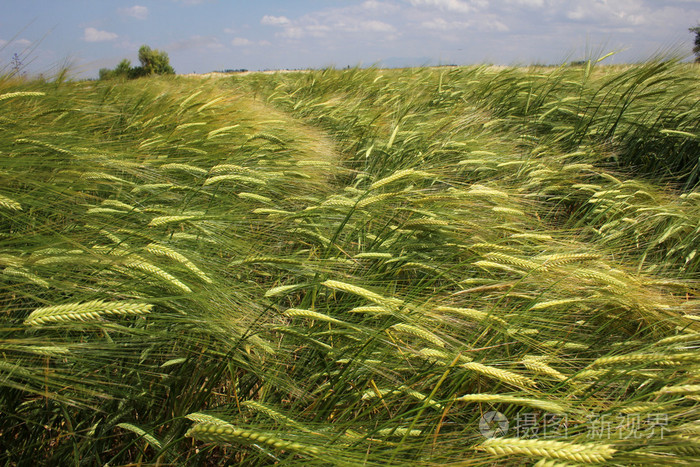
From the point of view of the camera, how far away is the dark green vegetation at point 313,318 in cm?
87

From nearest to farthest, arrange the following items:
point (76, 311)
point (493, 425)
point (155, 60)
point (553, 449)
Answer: point (553, 449), point (76, 311), point (493, 425), point (155, 60)

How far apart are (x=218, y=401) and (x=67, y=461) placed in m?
0.42

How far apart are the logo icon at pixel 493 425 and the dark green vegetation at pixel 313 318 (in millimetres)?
43

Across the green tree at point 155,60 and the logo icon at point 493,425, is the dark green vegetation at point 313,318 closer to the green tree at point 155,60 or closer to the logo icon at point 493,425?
the logo icon at point 493,425

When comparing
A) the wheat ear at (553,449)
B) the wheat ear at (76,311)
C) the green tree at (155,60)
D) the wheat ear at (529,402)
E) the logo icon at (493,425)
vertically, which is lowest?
the logo icon at (493,425)

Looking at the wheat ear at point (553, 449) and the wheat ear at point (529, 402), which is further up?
the wheat ear at point (553, 449)

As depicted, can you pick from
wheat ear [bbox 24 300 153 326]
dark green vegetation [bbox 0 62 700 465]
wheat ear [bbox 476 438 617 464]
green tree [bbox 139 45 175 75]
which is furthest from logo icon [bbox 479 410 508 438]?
green tree [bbox 139 45 175 75]

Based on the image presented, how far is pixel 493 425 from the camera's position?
3.39 ft

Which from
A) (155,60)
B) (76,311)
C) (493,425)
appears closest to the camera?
(76,311)

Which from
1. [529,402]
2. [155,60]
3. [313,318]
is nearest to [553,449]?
[529,402]

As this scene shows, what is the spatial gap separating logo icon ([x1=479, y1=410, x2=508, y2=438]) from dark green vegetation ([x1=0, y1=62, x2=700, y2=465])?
43 millimetres

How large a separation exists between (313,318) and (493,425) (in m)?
0.54

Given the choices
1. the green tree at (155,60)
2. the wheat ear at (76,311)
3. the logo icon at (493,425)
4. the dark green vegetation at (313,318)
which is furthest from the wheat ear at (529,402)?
the green tree at (155,60)

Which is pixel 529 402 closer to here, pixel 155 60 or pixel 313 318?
pixel 313 318
